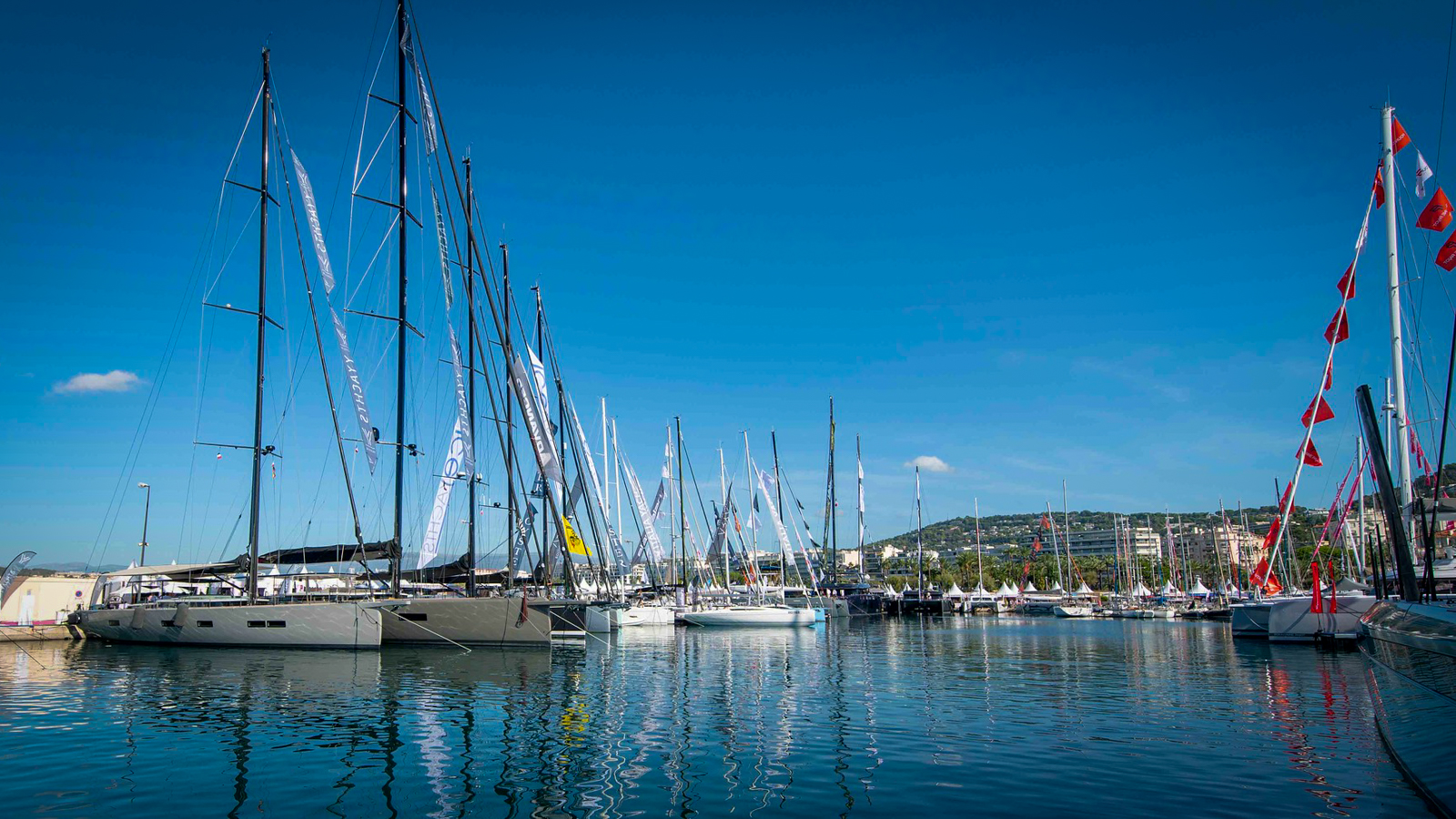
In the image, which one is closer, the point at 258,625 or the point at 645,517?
the point at 258,625

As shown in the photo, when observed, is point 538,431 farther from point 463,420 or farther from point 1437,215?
point 1437,215

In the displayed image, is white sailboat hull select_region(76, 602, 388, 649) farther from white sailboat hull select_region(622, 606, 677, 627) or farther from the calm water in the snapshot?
white sailboat hull select_region(622, 606, 677, 627)

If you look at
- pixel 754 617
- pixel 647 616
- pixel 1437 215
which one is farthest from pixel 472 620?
pixel 1437 215

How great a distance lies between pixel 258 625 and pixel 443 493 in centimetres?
872

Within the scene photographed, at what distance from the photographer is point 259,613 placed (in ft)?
116

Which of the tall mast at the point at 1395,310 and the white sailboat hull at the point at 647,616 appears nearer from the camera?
the tall mast at the point at 1395,310

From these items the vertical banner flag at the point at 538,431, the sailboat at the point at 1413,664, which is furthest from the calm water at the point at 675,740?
the vertical banner flag at the point at 538,431

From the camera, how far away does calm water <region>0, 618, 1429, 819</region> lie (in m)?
12.1

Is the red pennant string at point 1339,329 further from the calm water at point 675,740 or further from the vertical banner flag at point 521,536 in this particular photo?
the vertical banner flag at point 521,536

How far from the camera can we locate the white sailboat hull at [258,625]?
34.0 m

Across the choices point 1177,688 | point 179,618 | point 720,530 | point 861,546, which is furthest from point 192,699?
point 861,546

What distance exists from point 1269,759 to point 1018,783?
16.4ft

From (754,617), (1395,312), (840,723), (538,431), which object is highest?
(1395,312)

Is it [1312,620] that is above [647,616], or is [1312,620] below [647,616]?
above
